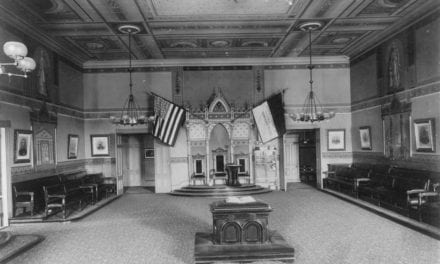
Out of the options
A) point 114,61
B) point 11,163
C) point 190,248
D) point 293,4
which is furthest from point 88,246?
point 114,61

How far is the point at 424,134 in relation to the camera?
9156 millimetres

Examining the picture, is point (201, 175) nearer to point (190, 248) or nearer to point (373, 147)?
point (373, 147)

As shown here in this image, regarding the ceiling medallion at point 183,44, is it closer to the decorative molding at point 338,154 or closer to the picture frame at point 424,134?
the decorative molding at point 338,154

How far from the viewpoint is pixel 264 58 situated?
14.2 meters

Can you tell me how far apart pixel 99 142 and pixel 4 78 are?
5.83 metres

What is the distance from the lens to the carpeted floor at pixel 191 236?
5793 mm

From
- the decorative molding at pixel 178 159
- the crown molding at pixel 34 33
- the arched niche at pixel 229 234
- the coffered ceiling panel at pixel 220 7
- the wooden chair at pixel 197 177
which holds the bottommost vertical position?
the arched niche at pixel 229 234

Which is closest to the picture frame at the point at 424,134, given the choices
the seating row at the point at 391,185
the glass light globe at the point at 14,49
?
the seating row at the point at 391,185

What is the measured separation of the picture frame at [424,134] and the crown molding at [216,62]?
5.44 metres

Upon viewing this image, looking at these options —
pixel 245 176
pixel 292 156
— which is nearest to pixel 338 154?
pixel 292 156

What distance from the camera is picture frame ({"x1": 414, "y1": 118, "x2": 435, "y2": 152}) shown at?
8.88 meters

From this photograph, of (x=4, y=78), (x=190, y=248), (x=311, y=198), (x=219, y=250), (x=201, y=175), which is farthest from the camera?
(x=201, y=175)

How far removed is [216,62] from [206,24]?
4165mm

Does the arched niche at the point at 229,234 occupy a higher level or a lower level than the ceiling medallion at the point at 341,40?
lower
